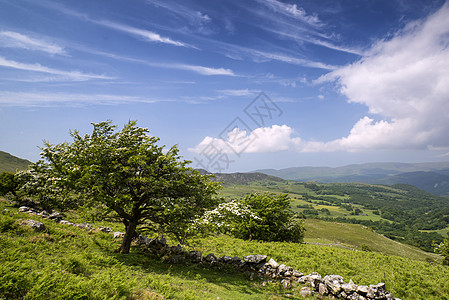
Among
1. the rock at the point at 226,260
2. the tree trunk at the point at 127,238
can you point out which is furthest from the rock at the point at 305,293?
the tree trunk at the point at 127,238

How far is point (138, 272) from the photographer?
1457cm

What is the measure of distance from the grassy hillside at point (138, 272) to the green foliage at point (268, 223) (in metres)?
9.44

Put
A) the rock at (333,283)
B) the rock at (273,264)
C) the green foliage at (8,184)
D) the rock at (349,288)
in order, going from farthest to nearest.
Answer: the green foliage at (8,184) < the rock at (273,264) < the rock at (333,283) < the rock at (349,288)

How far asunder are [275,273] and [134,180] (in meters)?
14.6

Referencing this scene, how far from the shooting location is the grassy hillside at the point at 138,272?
9328 millimetres

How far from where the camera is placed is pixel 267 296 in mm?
15477

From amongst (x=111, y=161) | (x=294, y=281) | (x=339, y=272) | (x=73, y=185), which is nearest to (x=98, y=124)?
(x=111, y=161)

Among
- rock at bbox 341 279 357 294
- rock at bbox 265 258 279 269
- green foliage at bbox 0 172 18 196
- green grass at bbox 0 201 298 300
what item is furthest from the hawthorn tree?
green foliage at bbox 0 172 18 196

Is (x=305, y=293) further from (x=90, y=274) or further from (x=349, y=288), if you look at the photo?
(x=90, y=274)

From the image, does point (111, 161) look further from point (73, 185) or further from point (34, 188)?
point (34, 188)

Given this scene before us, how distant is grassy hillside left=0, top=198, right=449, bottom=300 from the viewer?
9.33 metres

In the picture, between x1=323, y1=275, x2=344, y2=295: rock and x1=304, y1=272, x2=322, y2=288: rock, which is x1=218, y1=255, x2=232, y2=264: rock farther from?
x1=323, y1=275, x2=344, y2=295: rock

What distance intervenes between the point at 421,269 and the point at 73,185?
Answer: 33.0 meters

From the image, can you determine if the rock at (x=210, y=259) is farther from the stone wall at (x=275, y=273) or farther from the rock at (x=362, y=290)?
the rock at (x=362, y=290)
